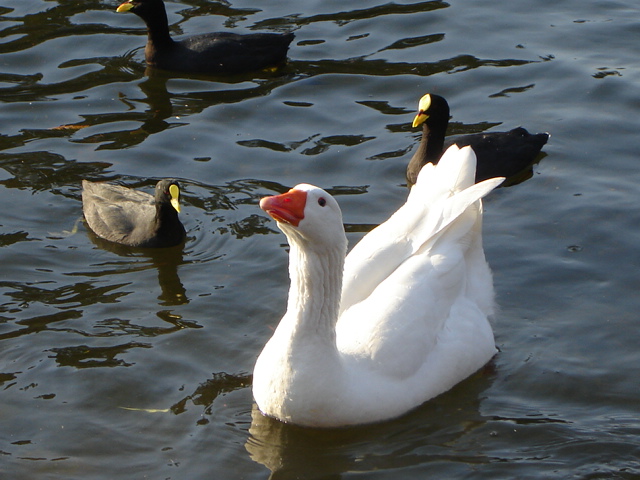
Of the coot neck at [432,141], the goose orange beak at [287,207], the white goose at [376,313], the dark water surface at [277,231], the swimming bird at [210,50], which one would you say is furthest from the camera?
the swimming bird at [210,50]

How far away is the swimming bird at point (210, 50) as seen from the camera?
1360 centimetres

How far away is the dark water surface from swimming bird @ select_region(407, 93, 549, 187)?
0.85 ft

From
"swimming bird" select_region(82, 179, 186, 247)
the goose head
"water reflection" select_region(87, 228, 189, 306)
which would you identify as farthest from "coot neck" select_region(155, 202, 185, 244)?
the goose head

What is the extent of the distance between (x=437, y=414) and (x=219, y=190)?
4.33 metres

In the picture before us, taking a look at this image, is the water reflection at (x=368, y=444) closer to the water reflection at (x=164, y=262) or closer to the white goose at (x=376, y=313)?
the white goose at (x=376, y=313)

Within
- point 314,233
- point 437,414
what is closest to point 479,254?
point 437,414

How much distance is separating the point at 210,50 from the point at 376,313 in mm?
7035

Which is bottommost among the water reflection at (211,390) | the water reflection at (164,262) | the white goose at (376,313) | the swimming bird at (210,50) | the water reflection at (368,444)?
the water reflection at (368,444)

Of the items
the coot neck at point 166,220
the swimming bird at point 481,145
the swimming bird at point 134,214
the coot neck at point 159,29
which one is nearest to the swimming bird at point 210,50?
the coot neck at point 159,29

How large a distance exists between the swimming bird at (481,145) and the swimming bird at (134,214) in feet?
8.93

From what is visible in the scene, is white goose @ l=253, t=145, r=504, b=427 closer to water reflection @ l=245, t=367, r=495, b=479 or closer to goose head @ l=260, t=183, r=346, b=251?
goose head @ l=260, t=183, r=346, b=251

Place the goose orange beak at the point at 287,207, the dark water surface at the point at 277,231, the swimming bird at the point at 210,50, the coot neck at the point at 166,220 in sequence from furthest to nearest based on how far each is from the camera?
1. the swimming bird at the point at 210,50
2. the coot neck at the point at 166,220
3. the dark water surface at the point at 277,231
4. the goose orange beak at the point at 287,207

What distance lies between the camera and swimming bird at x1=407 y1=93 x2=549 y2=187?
1111cm

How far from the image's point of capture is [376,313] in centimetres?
754
